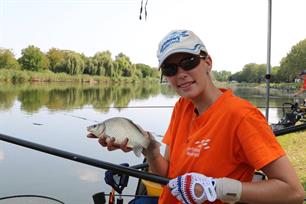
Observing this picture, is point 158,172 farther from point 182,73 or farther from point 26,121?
point 26,121

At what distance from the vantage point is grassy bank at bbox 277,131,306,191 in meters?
7.00

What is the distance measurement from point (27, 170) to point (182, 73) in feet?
25.2

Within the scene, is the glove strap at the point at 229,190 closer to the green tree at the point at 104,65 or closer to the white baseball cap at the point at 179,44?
the white baseball cap at the point at 179,44

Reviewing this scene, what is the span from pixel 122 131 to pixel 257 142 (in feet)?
2.13

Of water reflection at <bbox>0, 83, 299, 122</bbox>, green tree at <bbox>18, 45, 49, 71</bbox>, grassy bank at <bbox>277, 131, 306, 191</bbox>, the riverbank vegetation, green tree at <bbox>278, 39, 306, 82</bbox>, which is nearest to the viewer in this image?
grassy bank at <bbox>277, 131, 306, 191</bbox>

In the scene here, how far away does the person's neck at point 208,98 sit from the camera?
1810 mm

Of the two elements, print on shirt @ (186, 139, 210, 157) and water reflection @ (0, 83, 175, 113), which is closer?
print on shirt @ (186, 139, 210, 157)

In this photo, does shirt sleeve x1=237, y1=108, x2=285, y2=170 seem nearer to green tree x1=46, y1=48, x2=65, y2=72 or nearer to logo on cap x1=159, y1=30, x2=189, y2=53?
logo on cap x1=159, y1=30, x2=189, y2=53

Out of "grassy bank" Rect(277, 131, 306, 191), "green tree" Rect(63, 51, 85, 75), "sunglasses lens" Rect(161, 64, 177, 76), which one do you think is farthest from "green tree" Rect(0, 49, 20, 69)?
"sunglasses lens" Rect(161, 64, 177, 76)

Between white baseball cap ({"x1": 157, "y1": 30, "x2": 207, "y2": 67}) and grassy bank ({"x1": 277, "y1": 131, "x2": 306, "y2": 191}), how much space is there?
4.82 metres

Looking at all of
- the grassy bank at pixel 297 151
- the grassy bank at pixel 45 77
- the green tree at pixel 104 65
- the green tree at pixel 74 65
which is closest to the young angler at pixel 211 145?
the grassy bank at pixel 297 151

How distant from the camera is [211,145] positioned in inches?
65.9

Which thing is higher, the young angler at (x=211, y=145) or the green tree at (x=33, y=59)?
the green tree at (x=33, y=59)

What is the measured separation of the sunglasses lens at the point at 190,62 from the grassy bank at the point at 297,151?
15.8 ft
